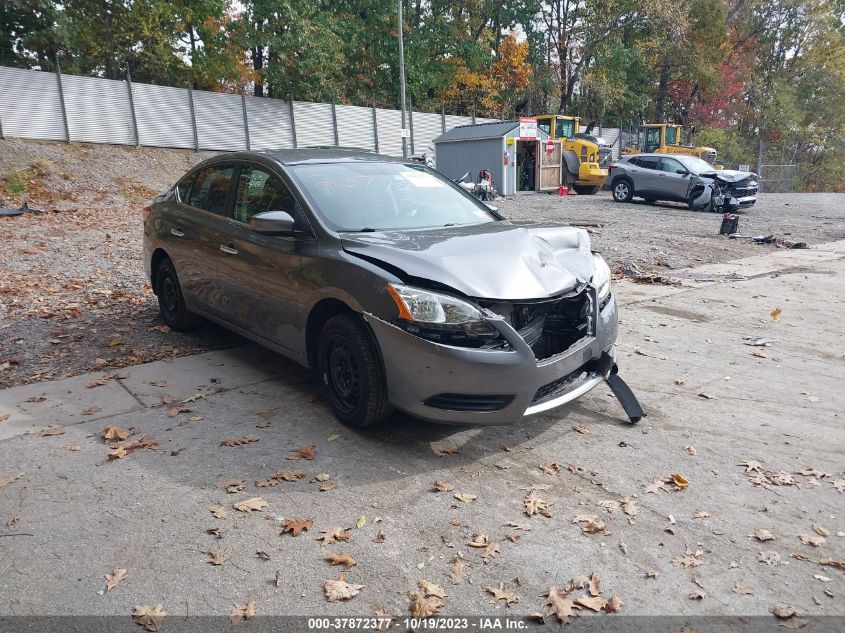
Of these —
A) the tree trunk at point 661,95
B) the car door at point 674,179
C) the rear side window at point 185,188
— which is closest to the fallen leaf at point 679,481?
the rear side window at point 185,188

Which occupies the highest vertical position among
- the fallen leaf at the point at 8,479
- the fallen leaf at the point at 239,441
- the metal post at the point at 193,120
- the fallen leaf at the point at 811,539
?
the metal post at the point at 193,120

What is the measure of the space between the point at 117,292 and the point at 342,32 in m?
30.8

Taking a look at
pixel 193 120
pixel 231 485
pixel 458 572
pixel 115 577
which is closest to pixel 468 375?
pixel 458 572

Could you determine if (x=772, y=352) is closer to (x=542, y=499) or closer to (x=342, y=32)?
(x=542, y=499)

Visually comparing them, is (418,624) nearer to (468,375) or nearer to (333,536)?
(333,536)

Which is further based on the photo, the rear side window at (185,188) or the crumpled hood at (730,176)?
→ the crumpled hood at (730,176)

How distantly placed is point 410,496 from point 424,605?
894mm

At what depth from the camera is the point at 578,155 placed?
30375mm

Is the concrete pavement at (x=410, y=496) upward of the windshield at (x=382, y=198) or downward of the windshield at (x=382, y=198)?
downward

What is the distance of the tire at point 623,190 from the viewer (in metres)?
23.3

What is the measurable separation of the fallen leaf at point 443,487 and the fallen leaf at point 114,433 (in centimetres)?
211

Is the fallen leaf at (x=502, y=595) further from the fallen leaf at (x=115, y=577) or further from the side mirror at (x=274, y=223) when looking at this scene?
the side mirror at (x=274, y=223)

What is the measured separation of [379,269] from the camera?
3.98 metres

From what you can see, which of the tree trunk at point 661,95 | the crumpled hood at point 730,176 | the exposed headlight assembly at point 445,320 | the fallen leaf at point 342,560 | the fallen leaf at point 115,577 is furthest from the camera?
the tree trunk at point 661,95
